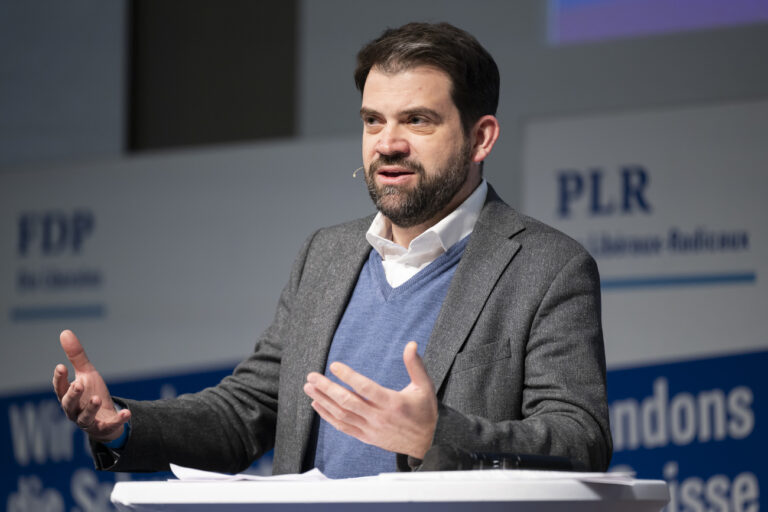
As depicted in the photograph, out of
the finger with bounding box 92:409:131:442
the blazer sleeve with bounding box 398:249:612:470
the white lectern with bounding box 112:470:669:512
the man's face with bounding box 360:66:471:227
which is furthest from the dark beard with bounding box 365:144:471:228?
the white lectern with bounding box 112:470:669:512

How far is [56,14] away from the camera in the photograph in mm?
4945

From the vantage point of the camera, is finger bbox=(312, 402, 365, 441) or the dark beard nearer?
finger bbox=(312, 402, 365, 441)

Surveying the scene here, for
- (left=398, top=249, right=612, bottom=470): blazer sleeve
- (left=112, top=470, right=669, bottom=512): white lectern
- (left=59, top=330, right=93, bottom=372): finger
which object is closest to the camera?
(left=112, top=470, right=669, bottom=512): white lectern

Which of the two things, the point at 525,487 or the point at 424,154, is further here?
the point at 424,154

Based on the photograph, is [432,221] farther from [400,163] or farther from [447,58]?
[447,58]

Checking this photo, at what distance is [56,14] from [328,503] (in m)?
4.45

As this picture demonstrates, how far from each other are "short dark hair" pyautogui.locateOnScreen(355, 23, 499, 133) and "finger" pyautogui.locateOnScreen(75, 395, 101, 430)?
2.41 ft

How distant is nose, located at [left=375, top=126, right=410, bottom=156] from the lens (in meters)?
1.70

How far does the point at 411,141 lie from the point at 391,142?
0.15 ft

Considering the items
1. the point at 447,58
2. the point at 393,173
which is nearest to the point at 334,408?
the point at 393,173

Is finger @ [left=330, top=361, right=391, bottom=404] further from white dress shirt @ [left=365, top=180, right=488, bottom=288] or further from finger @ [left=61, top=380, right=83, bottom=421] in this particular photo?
white dress shirt @ [left=365, top=180, right=488, bottom=288]

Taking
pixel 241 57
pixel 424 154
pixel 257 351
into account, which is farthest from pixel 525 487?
pixel 241 57

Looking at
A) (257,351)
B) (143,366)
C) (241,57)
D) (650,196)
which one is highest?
(241,57)

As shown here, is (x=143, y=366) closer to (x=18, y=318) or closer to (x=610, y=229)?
(x=18, y=318)
